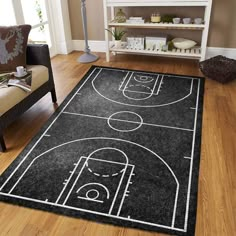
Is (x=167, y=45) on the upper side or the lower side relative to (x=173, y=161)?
upper

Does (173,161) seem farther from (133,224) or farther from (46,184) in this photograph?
(46,184)

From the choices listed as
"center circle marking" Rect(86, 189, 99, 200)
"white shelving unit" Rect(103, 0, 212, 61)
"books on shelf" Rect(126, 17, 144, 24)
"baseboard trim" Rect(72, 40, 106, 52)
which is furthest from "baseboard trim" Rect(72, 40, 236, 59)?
"center circle marking" Rect(86, 189, 99, 200)

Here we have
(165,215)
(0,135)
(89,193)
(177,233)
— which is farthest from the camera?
(0,135)

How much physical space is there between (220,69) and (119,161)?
1.70 meters

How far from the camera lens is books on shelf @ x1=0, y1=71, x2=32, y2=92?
217 cm

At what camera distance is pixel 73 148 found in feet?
6.89

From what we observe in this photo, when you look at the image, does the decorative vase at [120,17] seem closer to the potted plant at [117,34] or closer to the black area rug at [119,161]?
the potted plant at [117,34]

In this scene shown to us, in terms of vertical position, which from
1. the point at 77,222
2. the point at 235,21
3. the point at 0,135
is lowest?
the point at 77,222

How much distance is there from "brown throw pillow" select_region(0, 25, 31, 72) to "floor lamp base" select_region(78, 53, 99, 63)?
136cm

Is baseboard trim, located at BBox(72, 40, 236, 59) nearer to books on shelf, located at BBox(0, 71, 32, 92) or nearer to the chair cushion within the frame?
the chair cushion

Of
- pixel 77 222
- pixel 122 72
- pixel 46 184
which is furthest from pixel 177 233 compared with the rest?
pixel 122 72

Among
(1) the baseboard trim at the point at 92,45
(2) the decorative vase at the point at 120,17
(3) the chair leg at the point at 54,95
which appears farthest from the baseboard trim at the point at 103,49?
(3) the chair leg at the point at 54,95

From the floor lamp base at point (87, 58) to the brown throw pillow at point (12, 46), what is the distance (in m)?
1.36

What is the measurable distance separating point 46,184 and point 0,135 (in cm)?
56
